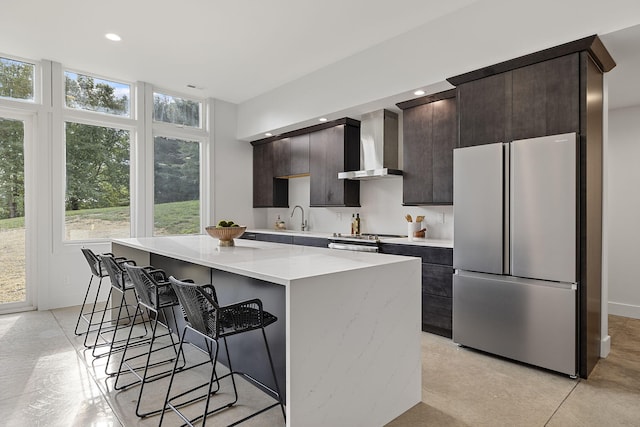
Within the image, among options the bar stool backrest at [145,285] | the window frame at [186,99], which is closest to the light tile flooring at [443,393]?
the bar stool backrest at [145,285]

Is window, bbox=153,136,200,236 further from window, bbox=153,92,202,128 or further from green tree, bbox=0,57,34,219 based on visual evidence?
green tree, bbox=0,57,34,219

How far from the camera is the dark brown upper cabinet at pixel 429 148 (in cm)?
379

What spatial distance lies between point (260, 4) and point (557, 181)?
9.31ft

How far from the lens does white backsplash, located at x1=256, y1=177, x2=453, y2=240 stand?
4.37 metres

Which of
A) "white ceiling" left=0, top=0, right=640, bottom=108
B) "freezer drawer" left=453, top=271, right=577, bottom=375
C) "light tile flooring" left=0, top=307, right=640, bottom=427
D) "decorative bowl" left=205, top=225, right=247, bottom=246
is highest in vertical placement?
"white ceiling" left=0, top=0, right=640, bottom=108

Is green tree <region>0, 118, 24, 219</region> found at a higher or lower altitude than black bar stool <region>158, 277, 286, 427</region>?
higher

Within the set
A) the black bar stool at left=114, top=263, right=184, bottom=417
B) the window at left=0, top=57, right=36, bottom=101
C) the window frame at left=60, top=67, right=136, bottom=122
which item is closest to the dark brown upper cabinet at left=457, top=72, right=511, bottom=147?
the black bar stool at left=114, top=263, right=184, bottom=417

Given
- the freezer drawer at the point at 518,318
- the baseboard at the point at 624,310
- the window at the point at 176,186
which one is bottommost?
the baseboard at the point at 624,310

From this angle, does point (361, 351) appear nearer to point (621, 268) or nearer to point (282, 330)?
point (282, 330)

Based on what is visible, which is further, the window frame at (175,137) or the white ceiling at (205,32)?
the window frame at (175,137)

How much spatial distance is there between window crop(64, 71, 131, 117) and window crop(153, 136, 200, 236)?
644mm

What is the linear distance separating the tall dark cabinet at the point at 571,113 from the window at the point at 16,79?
5019 millimetres

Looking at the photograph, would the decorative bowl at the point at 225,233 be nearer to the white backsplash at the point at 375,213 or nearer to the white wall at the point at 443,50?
the white wall at the point at 443,50

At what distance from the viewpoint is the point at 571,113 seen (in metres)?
2.72
